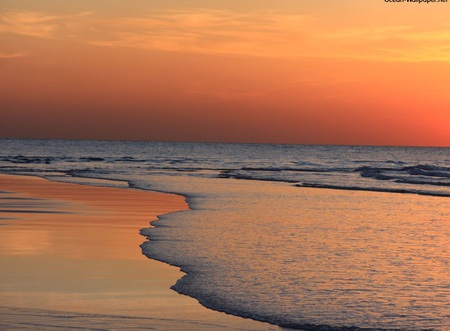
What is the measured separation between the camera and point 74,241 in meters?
12.7

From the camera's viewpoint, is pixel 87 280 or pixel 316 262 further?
pixel 316 262

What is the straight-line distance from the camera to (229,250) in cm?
1189

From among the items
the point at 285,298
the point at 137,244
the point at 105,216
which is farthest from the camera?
the point at 105,216

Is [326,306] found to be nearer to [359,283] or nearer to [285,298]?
[285,298]

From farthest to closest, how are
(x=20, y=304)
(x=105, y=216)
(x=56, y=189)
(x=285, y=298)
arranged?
1. (x=56, y=189)
2. (x=105, y=216)
3. (x=285, y=298)
4. (x=20, y=304)

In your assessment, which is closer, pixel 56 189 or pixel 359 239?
pixel 359 239

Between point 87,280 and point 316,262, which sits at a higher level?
point 316,262

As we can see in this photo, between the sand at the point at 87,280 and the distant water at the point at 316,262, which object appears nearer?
the sand at the point at 87,280

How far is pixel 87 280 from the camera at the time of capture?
9.30 m

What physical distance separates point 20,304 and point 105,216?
364 inches

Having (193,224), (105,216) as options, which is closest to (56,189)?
(105,216)

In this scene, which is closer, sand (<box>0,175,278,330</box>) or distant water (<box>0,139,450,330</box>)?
sand (<box>0,175,278,330</box>)

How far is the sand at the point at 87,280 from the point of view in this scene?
742cm

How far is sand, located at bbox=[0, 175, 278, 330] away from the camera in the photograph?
7.42 metres
